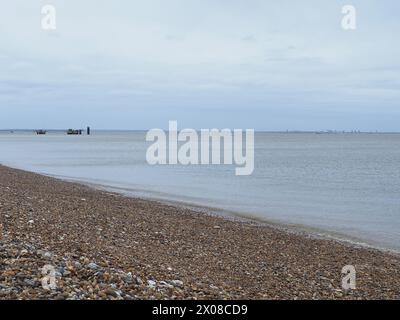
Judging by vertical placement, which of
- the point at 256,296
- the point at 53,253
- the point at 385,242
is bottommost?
the point at 385,242

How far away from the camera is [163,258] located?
1025 cm

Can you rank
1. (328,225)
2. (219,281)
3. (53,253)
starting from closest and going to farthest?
(53,253) → (219,281) → (328,225)

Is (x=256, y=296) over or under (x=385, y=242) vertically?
over

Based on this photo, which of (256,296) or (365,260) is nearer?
(256,296)

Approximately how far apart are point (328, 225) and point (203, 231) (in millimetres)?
7273

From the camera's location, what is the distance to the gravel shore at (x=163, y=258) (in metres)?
7.04

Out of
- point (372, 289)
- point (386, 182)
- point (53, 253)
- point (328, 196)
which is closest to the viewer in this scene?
point (53, 253)

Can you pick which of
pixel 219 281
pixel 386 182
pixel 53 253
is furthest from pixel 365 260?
pixel 386 182

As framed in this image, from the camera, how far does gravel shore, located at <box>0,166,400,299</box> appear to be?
23.1 feet

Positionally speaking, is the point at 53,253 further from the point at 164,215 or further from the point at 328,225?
the point at 328,225

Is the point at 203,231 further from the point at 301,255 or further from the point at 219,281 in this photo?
the point at 219,281

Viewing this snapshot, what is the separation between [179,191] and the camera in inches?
Answer: 1192
